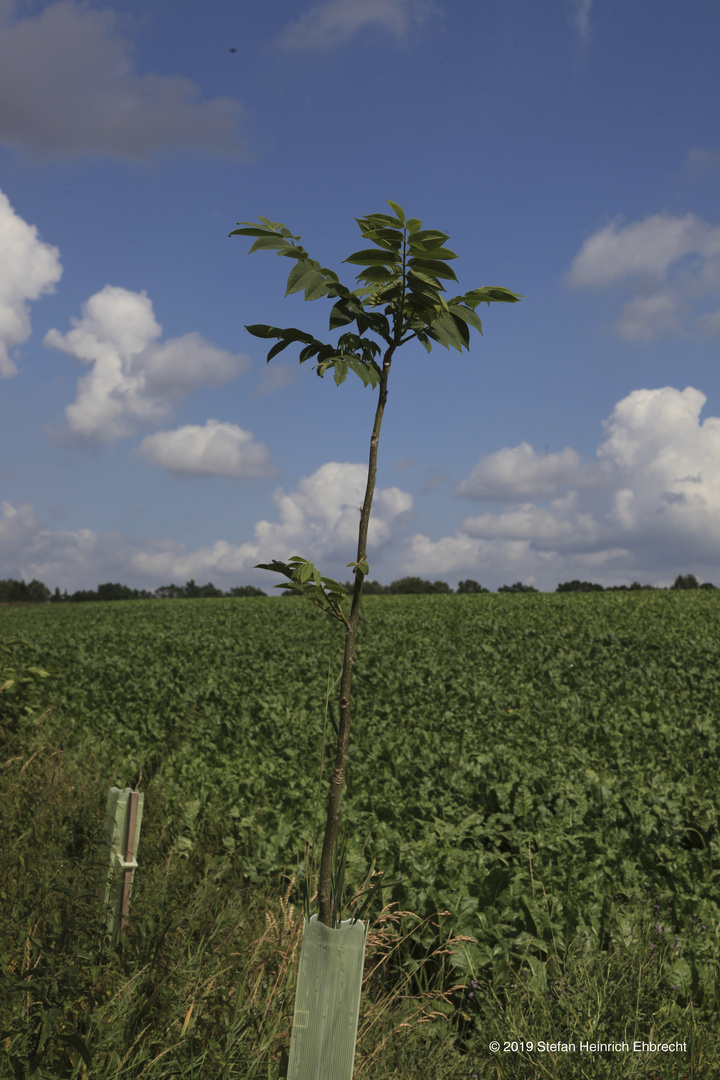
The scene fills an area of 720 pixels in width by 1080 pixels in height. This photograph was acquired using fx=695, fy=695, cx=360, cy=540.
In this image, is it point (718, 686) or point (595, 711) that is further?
point (718, 686)

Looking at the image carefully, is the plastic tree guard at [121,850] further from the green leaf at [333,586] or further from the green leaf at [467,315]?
the green leaf at [467,315]

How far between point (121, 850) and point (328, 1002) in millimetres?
1823

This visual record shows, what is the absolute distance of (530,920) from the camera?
4172mm

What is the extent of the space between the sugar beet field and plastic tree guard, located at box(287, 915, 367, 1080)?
0.50 meters

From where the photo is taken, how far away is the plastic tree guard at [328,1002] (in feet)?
5.84

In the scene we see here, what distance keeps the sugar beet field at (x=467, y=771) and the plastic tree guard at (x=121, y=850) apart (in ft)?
1.69

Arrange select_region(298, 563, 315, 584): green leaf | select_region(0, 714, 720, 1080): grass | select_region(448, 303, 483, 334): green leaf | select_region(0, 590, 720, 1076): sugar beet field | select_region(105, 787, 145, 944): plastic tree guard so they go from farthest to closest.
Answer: select_region(0, 590, 720, 1076): sugar beet field → select_region(105, 787, 145, 944): plastic tree guard → select_region(0, 714, 720, 1080): grass → select_region(448, 303, 483, 334): green leaf → select_region(298, 563, 315, 584): green leaf

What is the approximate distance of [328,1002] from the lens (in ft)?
5.86

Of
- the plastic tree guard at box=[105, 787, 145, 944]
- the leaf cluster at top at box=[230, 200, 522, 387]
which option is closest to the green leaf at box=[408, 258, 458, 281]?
the leaf cluster at top at box=[230, 200, 522, 387]

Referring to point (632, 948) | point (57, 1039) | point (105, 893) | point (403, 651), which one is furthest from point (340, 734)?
point (403, 651)

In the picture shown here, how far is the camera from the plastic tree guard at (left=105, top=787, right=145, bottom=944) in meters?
3.08

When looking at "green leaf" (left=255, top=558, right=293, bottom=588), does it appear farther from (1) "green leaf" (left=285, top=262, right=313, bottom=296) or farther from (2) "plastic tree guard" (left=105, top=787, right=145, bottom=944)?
(2) "plastic tree guard" (left=105, top=787, right=145, bottom=944)

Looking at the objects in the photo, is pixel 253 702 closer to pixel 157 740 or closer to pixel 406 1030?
pixel 157 740

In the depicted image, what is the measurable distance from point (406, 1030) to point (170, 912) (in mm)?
1195
